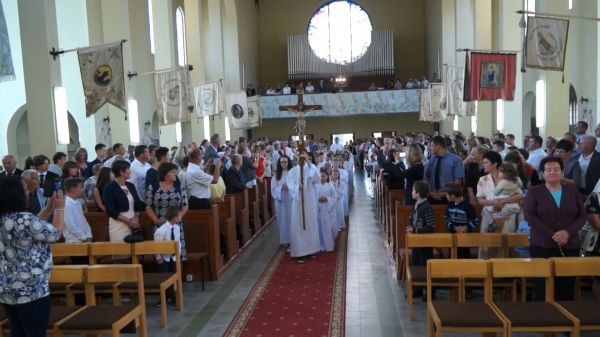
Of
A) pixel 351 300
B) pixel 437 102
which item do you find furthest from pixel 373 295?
pixel 437 102

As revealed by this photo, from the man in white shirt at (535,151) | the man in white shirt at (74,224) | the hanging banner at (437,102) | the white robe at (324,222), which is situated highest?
the hanging banner at (437,102)

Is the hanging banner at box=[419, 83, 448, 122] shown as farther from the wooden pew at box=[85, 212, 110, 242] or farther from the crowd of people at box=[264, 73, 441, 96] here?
the wooden pew at box=[85, 212, 110, 242]

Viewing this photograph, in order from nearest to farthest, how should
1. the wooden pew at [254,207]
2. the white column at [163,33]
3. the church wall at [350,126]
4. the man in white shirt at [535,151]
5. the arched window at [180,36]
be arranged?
1. the man in white shirt at [535,151]
2. the wooden pew at [254,207]
3. the white column at [163,33]
4. the arched window at [180,36]
5. the church wall at [350,126]

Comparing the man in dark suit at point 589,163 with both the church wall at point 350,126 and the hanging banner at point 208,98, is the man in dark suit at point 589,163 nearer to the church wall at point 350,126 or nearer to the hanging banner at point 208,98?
the hanging banner at point 208,98

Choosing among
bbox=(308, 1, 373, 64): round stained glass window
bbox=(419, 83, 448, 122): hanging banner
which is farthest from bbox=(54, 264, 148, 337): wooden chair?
bbox=(308, 1, 373, 64): round stained glass window

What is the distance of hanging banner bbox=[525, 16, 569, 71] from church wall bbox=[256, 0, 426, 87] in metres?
22.1

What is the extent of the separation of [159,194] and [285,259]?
113 inches

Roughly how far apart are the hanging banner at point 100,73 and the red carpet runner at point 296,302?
16.9ft

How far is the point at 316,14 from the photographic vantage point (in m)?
32.5

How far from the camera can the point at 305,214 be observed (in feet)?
29.4

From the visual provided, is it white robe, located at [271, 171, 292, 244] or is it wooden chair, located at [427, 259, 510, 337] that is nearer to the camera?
wooden chair, located at [427, 259, 510, 337]

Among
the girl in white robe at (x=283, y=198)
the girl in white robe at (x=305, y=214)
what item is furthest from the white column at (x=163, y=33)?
the girl in white robe at (x=305, y=214)

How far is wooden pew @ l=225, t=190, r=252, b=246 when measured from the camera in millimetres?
9562

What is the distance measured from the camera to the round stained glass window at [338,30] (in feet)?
106
